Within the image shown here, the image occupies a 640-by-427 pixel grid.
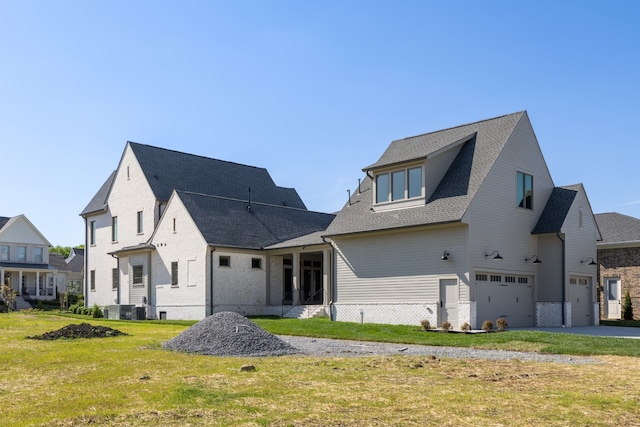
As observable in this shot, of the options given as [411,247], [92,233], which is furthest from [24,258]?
[411,247]

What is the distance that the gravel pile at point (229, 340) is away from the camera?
15.0 meters

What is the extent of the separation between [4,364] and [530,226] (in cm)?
2119

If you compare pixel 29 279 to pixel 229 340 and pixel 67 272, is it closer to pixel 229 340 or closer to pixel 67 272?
pixel 67 272

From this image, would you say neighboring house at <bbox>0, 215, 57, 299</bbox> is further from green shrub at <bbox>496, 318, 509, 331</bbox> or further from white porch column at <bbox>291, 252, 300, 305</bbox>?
green shrub at <bbox>496, 318, 509, 331</bbox>

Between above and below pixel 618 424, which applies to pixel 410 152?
above

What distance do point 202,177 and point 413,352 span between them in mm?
26922

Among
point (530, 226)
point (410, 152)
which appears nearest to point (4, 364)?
point (410, 152)

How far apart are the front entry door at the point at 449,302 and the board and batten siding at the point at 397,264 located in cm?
26

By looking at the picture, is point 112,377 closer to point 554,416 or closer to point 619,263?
point 554,416

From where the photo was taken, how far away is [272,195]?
43.4 m

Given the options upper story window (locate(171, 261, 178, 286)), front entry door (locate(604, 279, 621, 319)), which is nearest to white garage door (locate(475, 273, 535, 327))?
front entry door (locate(604, 279, 621, 319))

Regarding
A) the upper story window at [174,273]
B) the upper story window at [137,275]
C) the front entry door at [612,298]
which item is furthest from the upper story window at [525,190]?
the upper story window at [137,275]

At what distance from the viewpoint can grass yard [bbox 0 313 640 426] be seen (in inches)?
307

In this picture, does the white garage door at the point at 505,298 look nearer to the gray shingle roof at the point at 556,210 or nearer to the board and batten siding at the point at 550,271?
the board and batten siding at the point at 550,271
